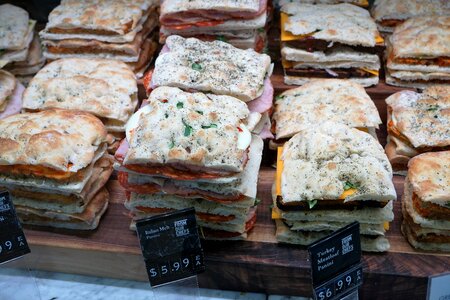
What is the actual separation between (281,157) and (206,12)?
140 cm

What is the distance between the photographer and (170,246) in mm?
2535

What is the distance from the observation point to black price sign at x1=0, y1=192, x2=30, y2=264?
8.85 ft

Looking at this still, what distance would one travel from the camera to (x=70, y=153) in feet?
9.77

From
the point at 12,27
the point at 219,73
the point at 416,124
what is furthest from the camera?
the point at 12,27

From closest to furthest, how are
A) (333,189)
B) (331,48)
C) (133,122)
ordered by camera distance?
1. (333,189)
2. (133,122)
3. (331,48)

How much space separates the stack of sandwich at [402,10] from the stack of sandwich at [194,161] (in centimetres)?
189

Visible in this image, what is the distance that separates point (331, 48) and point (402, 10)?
0.71m

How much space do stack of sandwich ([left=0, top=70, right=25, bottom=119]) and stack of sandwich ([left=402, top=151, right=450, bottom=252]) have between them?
105 inches

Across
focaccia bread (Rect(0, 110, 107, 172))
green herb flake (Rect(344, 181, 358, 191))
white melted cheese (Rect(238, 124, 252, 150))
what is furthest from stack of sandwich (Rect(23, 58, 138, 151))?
green herb flake (Rect(344, 181, 358, 191))

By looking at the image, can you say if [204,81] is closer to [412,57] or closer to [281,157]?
[281,157]

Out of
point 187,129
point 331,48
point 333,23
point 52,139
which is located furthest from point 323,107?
point 52,139

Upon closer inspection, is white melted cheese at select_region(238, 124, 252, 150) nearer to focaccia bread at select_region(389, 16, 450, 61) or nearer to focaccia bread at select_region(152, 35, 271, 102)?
focaccia bread at select_region(152, 35, 271, 102)

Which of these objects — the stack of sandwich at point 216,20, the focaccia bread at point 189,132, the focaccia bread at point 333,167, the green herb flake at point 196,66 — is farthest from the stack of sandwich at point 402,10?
the focaccia bread at point 189,132

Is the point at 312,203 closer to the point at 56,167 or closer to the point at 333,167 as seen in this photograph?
the point at 333,167
